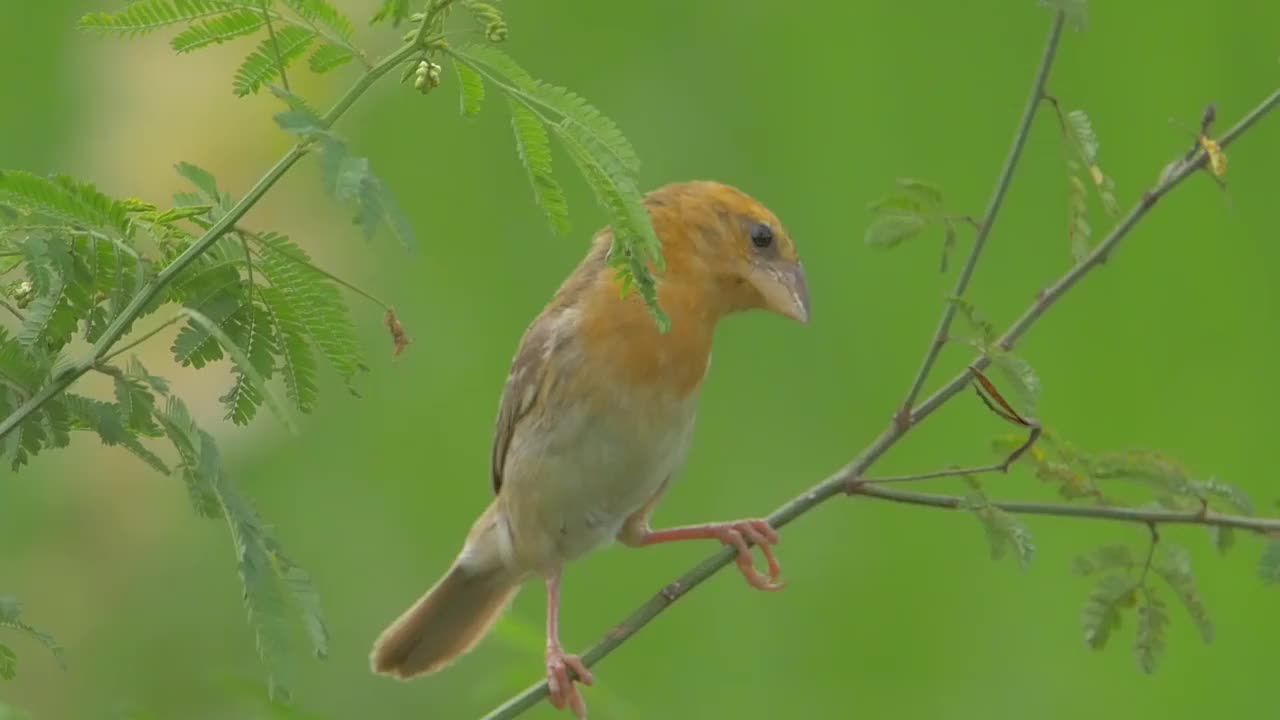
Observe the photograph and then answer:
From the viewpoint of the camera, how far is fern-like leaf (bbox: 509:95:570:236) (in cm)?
185

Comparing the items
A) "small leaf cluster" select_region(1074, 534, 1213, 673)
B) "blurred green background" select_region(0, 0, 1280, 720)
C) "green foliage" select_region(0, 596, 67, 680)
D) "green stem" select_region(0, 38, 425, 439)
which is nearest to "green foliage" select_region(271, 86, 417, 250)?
"green stem" select_region(0, 38, 425, 439)

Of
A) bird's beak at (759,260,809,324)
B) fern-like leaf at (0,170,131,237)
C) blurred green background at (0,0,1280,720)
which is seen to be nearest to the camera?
fern-like leaf at (0,170,131,237)

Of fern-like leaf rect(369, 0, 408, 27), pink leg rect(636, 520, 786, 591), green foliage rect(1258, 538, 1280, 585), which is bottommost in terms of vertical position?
pink leg rect(636, 520, 786, 591)

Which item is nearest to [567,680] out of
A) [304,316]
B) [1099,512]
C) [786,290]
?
[786,290]

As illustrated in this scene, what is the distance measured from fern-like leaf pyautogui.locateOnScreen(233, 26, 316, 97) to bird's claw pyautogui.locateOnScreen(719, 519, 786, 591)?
154cm

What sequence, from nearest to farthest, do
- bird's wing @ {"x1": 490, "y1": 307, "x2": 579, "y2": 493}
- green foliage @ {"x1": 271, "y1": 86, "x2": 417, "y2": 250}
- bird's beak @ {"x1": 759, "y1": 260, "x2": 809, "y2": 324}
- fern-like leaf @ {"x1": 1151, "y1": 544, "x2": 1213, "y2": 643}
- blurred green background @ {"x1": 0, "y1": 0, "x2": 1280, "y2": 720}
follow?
green foliage @ {"x1": 271, "y1": 86, "x2": 417, "y2": 250} < fern-like leaf @ {"x1": 1151, "y1": 544, "x2": 1213, "y2": 643} < bird's beak @ {"x1": 759, "y1": 260, "x2": 809, "y2": 324} < bird's wing @ {"x1": 490, "y1": 307, "x2": 579, "y2": 493} < blurred green background @ {"x1": 0, "y1": 0, "x2": 1280, "y2": 720}

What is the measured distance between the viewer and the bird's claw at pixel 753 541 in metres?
3.26

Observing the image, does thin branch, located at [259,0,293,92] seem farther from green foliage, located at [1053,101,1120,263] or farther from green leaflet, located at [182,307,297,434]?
green foliage, located at [1053,101,1120,263]

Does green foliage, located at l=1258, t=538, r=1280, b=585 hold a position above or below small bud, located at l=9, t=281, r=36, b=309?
below

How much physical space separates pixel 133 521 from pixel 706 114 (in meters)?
2.65

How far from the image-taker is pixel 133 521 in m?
5.48

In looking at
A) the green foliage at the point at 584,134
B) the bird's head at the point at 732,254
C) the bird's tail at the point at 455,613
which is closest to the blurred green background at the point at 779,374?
the bird's tail at the point at 455,613

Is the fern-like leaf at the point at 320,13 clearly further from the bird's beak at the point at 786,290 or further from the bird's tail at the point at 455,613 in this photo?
the bird's tail at the point at 455,613

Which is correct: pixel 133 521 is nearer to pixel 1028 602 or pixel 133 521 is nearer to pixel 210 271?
pixel 1028 602
